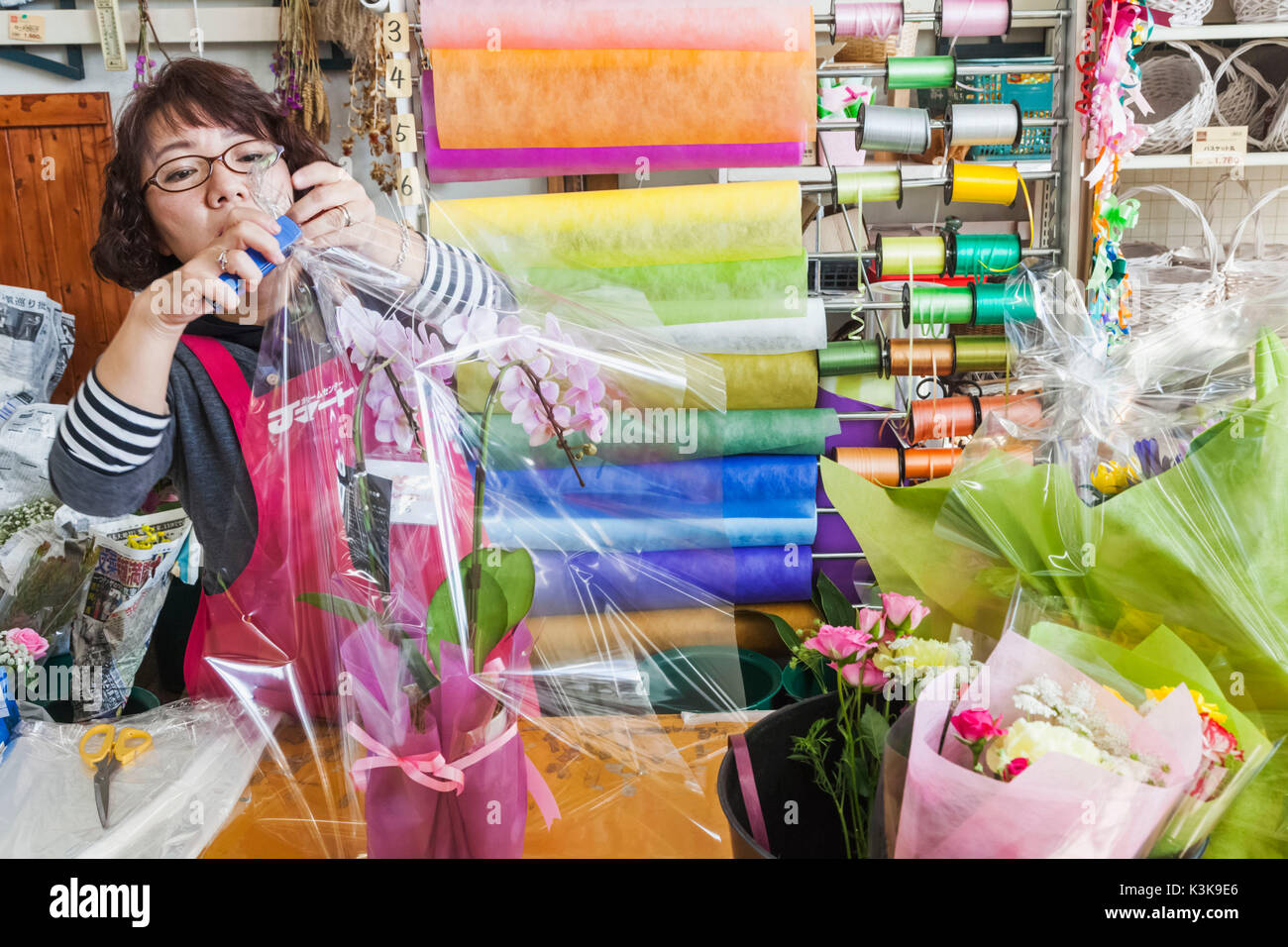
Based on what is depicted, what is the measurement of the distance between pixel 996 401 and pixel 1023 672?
3.80 ft

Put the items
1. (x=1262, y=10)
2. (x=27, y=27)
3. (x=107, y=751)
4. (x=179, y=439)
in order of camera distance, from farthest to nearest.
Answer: (x=27, y=27) → (x=1262, y=10) → (x=179, y=439) → (x=107, y=751)

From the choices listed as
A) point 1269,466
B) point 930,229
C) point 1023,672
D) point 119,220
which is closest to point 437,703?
point 1023,672

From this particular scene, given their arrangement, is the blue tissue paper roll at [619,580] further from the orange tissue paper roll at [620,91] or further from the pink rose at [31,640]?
the orange tissue paper roll at [620,91]

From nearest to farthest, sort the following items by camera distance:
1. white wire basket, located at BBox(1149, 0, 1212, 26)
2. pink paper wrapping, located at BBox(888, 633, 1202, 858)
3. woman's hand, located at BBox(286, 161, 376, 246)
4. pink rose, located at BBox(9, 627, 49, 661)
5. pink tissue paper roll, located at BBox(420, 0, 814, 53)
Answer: pink paper wrapping, located at BBox(888, 633, 1202, 858) → woman's hand, located at BBox(286, 161, 376, 246) → pink rose, located at BBox(9, 627, 49, 661) → pink tissue paper roll, located at BBox(420, 0, 814, 53) → white wire basket, located at BBox(1149, 0, 1212, 26)

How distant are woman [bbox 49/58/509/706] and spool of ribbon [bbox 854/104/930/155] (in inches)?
31.1

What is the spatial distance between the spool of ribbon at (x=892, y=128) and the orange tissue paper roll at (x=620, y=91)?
0.29ft

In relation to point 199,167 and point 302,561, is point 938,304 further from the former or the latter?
point 302,561

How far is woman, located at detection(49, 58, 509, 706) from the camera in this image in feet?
2.23

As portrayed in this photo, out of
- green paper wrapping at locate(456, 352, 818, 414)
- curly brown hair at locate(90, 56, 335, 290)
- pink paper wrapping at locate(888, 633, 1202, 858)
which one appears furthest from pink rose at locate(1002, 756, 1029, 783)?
green paper wrapping at locate(456, 352, 818, 414)

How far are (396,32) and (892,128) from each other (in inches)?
31.7

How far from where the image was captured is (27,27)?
7.27ft

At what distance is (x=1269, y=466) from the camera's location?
45 cm

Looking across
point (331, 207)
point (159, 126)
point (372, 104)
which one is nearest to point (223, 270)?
point (331, 207)

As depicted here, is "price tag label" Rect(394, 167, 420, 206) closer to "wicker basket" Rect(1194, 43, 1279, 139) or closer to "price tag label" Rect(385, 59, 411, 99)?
"price tag label" Rect(385, 59, 411, 99)
